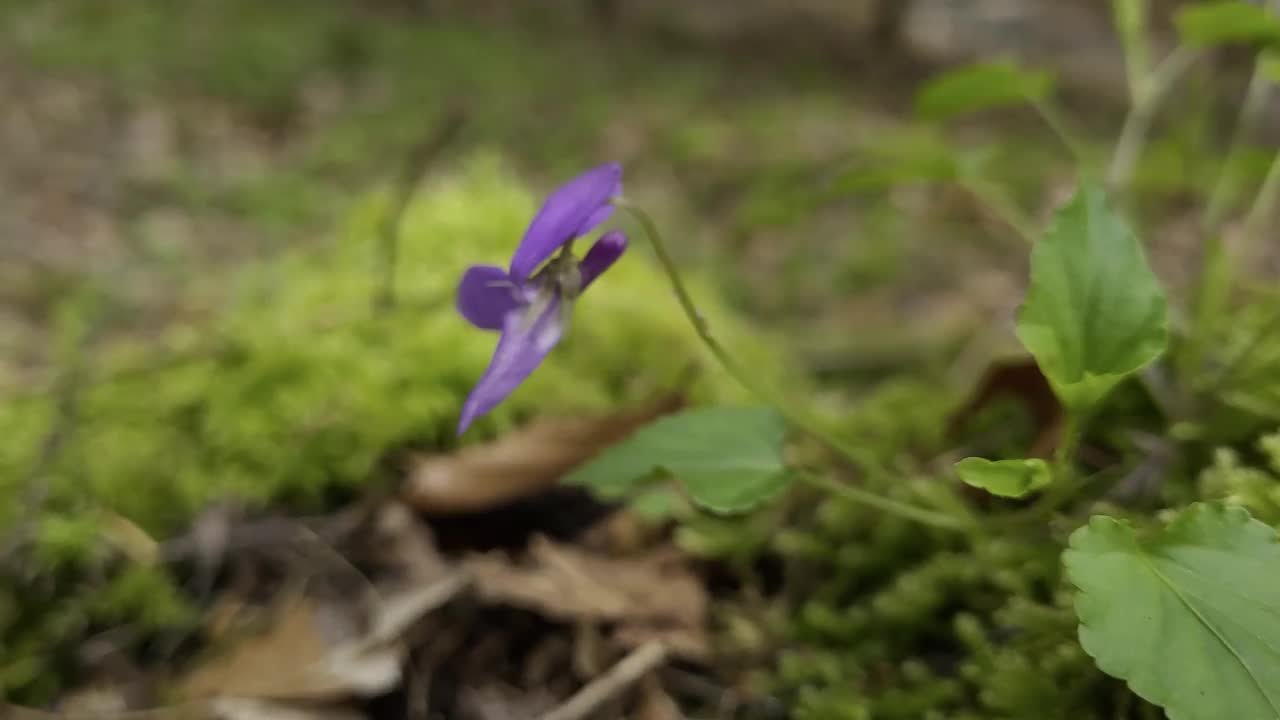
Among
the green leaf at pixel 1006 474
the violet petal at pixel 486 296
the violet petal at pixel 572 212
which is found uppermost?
the violet petal at pixel 572 212

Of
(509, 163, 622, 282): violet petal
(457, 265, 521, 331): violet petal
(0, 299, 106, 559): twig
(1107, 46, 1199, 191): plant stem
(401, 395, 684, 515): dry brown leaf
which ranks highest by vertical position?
(509, 163, 622, 282): violet petal

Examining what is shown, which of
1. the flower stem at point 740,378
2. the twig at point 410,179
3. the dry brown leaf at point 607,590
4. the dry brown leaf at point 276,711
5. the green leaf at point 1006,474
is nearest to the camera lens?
the green leaf at point 1006,474

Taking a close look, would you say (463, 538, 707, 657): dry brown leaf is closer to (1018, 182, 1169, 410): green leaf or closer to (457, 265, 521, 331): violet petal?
(457, 265, 521, 331): violet petal

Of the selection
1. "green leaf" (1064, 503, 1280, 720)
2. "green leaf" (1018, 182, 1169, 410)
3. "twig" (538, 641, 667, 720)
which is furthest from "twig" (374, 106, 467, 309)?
"green leaf" (1064, 503, 1280, 720)

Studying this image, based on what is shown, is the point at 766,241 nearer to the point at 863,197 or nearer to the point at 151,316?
the point at 863,197

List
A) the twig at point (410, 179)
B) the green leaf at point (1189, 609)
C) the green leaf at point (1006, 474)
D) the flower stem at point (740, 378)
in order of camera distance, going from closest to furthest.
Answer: the green leaf at point (1189, 609) → the green leaf at point (1006, 474) → the flower stem at point (740, 378) → the twig at point (410, 179)

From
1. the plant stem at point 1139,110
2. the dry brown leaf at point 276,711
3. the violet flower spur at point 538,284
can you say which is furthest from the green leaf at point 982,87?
the dry brown leaf at point 276,711

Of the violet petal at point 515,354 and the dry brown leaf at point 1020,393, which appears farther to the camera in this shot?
the dry brown leaf at point 1020,393

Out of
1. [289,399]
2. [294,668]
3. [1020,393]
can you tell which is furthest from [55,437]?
[1020,393]

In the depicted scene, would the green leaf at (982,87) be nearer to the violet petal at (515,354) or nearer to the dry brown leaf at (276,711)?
the violet petal at (515,354)
